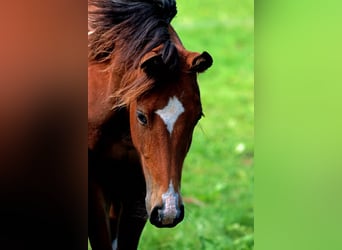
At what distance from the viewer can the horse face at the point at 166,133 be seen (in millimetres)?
2264

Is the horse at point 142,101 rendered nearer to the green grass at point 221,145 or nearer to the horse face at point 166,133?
the horse face at point 166,133

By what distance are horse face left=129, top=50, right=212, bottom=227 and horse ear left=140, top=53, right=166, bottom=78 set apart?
4cm

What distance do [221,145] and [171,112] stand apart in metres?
1.51

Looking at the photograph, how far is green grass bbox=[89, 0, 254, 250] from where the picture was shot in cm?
310

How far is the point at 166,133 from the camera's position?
2.26 m

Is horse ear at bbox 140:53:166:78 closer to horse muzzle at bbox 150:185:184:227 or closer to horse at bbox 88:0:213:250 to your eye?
horse at bbox 88:0:213:250

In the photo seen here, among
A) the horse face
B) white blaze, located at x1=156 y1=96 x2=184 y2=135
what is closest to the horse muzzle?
the horse face
